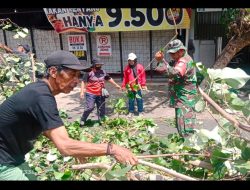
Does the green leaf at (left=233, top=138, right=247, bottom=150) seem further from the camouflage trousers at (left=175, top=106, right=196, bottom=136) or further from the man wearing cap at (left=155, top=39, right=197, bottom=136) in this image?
the camouflage trousers at (left=175, top=106, right=196, bottom=136)

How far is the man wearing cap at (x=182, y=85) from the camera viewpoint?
16.8 feet

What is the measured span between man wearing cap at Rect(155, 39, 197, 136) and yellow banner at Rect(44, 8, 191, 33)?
458 centimetres

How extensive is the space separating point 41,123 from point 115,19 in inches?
321

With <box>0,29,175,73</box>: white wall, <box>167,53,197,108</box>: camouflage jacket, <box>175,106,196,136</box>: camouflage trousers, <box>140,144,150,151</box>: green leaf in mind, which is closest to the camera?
<box>140,144,150,151</box>: green leaf

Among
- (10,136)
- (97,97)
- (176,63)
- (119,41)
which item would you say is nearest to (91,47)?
(119,41)

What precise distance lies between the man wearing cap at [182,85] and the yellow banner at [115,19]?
15.0 ft

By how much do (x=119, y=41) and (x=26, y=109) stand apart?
859 centimetres

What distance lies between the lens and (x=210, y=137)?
2627mm

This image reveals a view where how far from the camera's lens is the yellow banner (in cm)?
969

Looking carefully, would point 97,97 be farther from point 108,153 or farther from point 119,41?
point 108,153

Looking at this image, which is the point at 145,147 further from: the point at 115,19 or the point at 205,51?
the point at 205,51

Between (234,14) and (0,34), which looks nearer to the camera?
(234,14)

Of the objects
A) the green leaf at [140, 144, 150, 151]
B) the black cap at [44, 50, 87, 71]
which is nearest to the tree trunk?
the green leaf at [140, 144, 150, 151]

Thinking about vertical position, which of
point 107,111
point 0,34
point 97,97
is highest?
point 0,34
